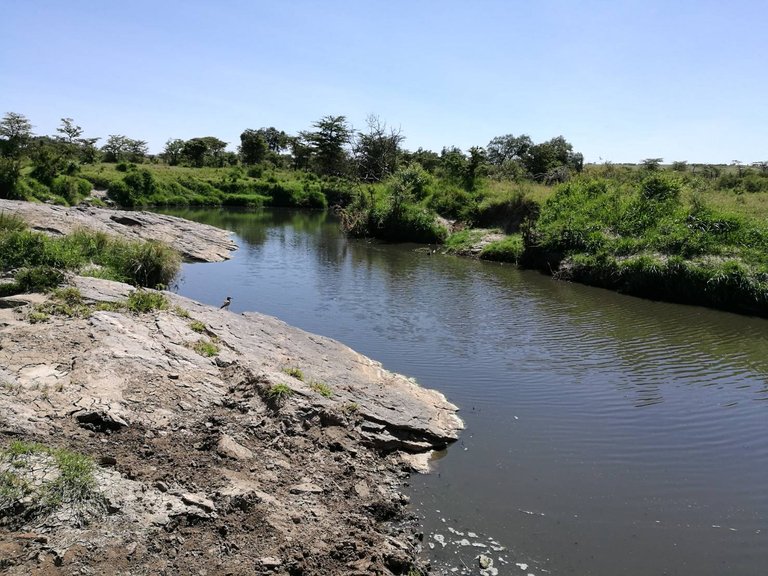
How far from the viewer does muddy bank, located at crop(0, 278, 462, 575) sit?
5176 millimetres

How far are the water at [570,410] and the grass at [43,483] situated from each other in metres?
3.56

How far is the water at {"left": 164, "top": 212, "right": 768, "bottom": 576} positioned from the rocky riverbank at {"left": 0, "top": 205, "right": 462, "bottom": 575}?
3.03ft

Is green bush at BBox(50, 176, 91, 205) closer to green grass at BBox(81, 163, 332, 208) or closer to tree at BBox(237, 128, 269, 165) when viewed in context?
green grass at BBox(81, 163, 332, 208)

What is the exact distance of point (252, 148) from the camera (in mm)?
76875

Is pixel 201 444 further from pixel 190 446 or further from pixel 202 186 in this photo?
pixel 202 186

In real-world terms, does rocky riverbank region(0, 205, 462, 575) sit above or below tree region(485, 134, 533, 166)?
below

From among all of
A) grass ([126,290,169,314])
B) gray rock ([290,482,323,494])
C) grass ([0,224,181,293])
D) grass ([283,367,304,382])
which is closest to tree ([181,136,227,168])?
grass ([0,224,181,293])

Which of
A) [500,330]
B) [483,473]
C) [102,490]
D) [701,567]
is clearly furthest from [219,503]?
[500,330]

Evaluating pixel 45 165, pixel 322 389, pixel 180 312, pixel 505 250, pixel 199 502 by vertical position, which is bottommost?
pixel 199 502

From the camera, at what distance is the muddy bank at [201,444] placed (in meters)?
5.18

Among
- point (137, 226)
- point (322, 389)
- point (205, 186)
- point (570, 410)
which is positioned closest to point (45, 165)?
point (137, 226)

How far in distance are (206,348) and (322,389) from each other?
2222mm

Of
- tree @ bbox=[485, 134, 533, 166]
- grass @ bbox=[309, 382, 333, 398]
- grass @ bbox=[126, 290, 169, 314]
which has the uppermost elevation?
tree @ bbox=[485, 134, 533, 166]

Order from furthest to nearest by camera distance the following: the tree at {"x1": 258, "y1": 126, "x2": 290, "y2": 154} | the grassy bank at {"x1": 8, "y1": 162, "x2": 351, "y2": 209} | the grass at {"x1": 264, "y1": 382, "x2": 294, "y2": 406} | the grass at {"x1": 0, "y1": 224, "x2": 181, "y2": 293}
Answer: the tree at {"x1": 258, "y1": 126, "x2": 290, "y2": 154}, the grassy bank at {"x1": 8, "y1": 162, "x2": 351, "y2": 209}, the grass at {"x1": 0, "y1": 224, "x2": 181, "y2": 293}, the grass at {"x1": 264, "y1": 382, "x2": 294, "y2": 406}
